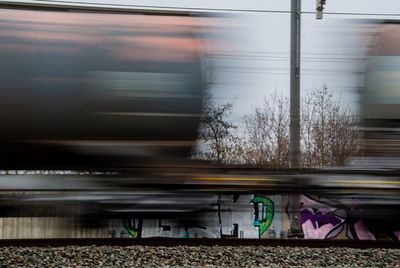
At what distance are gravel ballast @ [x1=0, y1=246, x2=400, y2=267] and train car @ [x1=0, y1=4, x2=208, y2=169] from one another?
9.75 ft

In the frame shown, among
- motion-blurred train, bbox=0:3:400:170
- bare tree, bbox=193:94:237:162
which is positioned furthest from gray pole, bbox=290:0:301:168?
motion-blurred train, bbox=0:3:400:170

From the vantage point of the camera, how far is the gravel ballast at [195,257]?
23.2 feet

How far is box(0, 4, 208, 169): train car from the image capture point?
438 cm

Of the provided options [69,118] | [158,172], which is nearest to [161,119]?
[158,172]

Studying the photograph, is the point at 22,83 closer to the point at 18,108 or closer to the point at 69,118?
the point at 18,108

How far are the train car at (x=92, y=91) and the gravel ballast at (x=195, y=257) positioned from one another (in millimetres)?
2971

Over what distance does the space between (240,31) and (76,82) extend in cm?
153

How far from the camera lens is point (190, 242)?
7.91 meters

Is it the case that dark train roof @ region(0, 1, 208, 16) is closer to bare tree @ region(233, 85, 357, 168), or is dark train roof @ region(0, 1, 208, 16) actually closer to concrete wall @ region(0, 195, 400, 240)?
bare tree @ region(233, 85, 357, 168)

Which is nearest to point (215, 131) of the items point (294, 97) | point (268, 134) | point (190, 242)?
point (268, 134)

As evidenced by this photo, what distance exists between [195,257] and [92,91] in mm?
3787

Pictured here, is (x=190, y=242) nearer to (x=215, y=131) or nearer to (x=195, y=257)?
(x=195, y=257)

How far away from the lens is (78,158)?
4.45 meters

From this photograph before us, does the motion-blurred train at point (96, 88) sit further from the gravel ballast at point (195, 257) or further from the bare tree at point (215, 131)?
the gravel ballast at point (195, 257)
